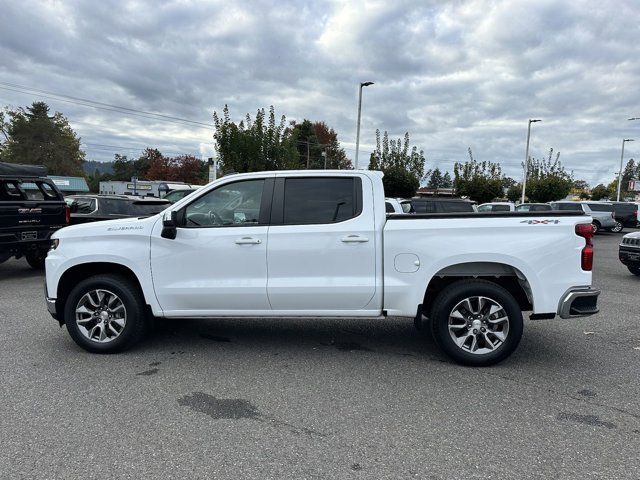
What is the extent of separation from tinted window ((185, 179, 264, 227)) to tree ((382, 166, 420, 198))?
29.0m

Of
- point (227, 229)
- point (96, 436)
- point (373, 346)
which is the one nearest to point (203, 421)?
point (96, 436)

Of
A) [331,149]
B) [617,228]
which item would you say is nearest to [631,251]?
[617,228]

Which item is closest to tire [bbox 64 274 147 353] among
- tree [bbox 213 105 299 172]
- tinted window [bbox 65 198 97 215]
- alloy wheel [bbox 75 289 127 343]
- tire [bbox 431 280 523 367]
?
alloy wheel [bbox 75 289 127 343]

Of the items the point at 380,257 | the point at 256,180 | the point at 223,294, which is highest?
the point at 256,180

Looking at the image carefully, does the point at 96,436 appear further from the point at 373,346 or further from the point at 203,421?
the point at 373,346

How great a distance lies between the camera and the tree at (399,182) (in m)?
33.5

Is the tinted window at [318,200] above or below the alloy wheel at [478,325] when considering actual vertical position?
above

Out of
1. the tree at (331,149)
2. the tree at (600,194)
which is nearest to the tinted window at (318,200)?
the tree at (331,149)

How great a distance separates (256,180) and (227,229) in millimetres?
599

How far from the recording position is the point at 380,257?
4.64 metres

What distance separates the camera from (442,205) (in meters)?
16.6

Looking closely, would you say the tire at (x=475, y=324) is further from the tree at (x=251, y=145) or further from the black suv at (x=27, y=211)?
the tree at (x=251, y=145)

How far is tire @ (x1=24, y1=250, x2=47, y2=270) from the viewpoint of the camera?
1040 centimetres

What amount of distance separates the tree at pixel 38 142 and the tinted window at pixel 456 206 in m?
61.5
